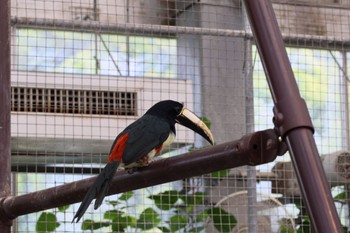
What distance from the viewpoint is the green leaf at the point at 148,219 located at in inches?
134

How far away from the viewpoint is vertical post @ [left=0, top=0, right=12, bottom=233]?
1.51 m

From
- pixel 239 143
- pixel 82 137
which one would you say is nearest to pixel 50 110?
pixel 82 137

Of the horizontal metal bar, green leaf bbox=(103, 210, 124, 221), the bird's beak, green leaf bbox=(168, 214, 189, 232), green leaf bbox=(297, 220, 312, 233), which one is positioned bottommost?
green leaf bbox=(297, 220, 312, 233)

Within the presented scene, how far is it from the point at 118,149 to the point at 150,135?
78mm

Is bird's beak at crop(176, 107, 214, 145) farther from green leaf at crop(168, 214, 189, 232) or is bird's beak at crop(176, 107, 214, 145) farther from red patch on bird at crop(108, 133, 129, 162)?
green leaf at crop(168, 214, 189, 232)

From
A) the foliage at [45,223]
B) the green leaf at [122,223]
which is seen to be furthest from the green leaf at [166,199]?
the foliage at [45,223]

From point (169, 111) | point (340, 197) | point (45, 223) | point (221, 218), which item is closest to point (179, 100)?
point (221, 218)

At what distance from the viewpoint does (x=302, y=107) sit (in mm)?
788

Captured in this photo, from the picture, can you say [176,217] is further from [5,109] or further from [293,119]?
[293,119]

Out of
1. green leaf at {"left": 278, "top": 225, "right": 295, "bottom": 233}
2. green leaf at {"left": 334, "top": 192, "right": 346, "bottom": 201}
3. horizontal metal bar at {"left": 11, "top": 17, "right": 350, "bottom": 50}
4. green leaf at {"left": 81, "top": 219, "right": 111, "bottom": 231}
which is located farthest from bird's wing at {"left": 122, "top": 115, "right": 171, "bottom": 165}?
green leaf at {"left": 334, "top": 192, "right": 346, "bottom": 201}

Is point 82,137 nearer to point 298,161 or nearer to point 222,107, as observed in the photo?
point 222,107

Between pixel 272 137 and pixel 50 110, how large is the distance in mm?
2464

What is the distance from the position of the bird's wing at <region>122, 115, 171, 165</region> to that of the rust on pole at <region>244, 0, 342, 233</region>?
86 cm

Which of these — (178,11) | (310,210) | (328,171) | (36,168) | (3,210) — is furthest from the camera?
(178,11)
